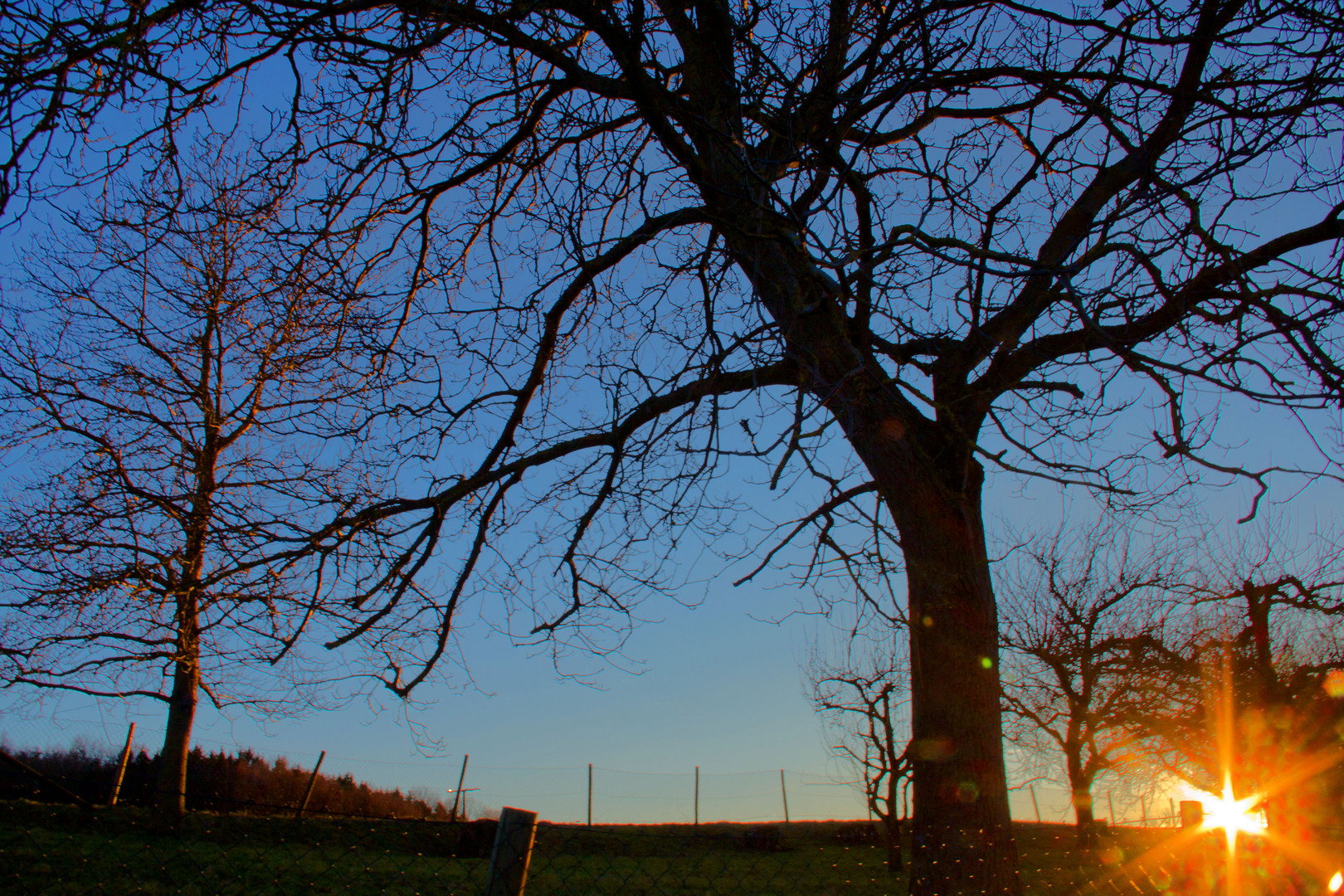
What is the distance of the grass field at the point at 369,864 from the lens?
6172mm

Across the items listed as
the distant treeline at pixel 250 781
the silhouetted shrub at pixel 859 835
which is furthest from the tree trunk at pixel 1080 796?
the distant treeline at pixel 250 781

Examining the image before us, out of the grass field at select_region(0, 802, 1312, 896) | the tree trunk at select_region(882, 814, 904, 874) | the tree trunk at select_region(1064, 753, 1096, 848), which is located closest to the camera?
the grass field at select_region(0, 802, 1312, 896)

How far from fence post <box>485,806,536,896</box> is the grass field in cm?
226

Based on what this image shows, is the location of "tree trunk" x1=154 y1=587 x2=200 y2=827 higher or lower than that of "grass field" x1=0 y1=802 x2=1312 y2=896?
higher

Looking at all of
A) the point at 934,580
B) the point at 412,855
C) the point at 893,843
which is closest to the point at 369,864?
the point at 412,855

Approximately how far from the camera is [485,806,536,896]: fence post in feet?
7.57

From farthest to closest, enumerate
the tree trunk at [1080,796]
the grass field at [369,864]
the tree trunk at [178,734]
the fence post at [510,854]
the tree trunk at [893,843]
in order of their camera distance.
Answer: the tree trunk at [1080,796] → the tree trunk at [893,843] → the tree trunk at [178,734] → the grass field at [369,864] → the fence post at [510,854]

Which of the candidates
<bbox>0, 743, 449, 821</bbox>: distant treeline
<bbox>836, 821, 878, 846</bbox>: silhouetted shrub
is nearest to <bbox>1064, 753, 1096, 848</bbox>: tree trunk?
<bbox>836, 821, 878, 846</bbox>: silhouetted shrub

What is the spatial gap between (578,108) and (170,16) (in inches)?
74.1

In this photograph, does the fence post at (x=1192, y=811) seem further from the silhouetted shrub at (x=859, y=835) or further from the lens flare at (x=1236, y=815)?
the silhouetted shrub at (x=859, y=835)

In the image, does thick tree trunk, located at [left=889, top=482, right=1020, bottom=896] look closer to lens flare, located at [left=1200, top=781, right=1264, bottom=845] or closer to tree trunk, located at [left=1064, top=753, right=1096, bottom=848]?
lens flare, located at [left=1200, top=781, right=1264, bottom=845]

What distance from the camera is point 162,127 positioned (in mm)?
3584

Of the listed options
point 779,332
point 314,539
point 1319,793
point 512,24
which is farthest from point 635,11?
point 1319,793

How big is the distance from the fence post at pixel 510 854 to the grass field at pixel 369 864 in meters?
2.26
